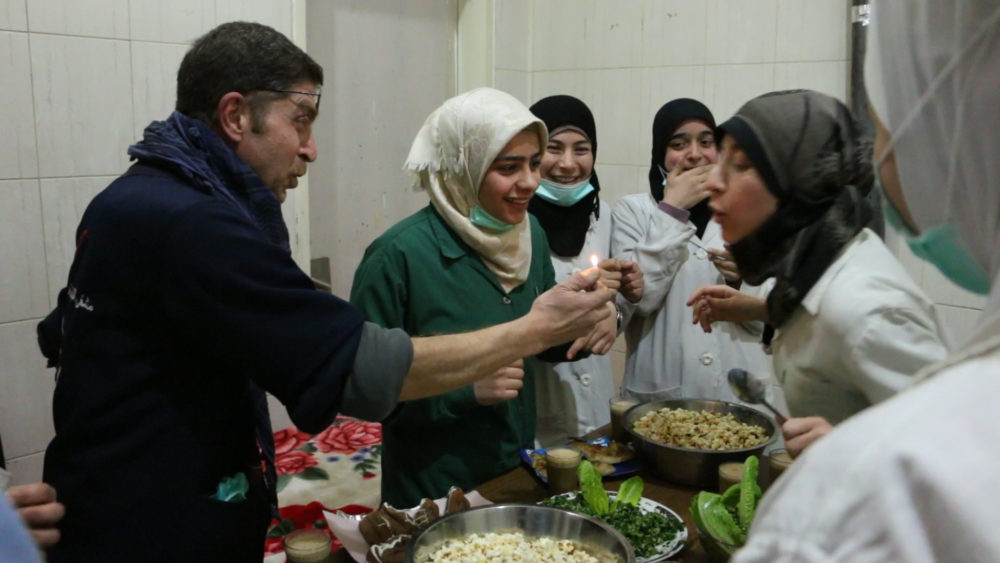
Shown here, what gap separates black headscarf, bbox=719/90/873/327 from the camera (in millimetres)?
1554

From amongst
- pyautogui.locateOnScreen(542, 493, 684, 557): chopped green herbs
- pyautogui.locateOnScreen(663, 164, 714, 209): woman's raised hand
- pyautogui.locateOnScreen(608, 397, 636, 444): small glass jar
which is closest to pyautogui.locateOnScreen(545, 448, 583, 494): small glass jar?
pyautogui.locateOnScreen(542, 493, 684, 557): chopped green herbs

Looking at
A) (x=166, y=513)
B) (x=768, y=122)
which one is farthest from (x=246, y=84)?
(x=768, y=122)

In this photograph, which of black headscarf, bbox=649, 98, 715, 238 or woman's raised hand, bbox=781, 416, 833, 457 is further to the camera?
black headscarf, bbox=649, 98, 715, 238

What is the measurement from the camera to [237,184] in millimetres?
1577

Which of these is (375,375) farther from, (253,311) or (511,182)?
(511,182)

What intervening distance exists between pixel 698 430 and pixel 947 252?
1.43m

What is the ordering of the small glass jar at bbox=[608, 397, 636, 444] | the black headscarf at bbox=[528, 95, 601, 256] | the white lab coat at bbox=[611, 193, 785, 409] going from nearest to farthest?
1. the small glass jar at bbox=[608, 397, 636, 444]
2. the white lab coat at bbox=[611, 193, 785, 409]
3. the black headscarf at bbox=[528, 95, 601, 256]

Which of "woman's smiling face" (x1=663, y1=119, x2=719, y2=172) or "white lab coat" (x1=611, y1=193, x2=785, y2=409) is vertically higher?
"woman's smiling face" (x1=663, y1=119, x2=719, y2=172)

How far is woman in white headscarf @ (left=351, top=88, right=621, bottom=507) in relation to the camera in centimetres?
209

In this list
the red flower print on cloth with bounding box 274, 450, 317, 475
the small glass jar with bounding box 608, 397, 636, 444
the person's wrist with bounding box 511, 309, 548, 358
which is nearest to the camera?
the person's wrist with bounding box 511, 309, 548, 358

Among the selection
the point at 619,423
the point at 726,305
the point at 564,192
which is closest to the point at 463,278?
the point at 619,423

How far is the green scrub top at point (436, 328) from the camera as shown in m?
2.08

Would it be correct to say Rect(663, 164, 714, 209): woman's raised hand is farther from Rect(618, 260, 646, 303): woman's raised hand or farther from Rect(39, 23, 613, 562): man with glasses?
Rect(39, 23, 613, 562): man with glasses

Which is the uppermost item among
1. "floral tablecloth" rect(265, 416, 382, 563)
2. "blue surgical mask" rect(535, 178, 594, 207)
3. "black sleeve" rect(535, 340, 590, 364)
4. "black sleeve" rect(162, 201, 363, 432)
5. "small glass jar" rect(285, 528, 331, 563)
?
"blue surgical mask" rect(535, 178, 594, 207)
